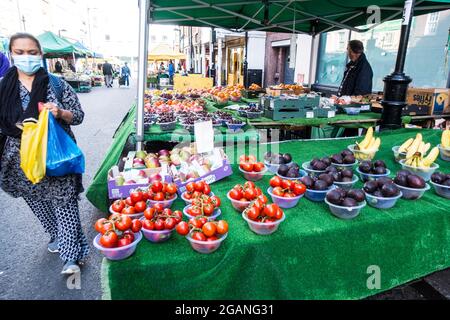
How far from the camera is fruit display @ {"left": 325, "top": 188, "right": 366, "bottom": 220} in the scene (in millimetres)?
1843

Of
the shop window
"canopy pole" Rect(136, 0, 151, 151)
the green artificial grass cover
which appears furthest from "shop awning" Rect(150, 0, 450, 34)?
the green artificial grass cover

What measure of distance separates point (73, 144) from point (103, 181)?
623 millimetres

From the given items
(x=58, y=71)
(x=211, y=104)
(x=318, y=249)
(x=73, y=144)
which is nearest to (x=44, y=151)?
(x=73, y=144)

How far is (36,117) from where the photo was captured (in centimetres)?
225

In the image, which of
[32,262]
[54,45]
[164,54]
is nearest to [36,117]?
[32,262]

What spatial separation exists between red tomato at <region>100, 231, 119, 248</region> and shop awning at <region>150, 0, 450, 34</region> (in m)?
4.67

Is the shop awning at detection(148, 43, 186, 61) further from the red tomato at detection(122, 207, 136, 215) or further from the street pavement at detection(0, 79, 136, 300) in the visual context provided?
the red tomato at detection(122, 207, 136, 215)

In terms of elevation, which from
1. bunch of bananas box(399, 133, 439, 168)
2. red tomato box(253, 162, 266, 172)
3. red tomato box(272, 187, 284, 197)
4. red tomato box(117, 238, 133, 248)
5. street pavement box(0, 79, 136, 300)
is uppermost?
bunch of bananas box(399, 133, 439, 168)

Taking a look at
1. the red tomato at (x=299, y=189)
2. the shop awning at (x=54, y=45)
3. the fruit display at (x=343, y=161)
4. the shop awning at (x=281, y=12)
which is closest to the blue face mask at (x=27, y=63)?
the red tomato at (x=299, y=189)

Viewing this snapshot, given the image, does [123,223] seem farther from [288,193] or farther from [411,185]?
[411,185]

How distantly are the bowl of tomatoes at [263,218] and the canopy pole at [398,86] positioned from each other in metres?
3.20

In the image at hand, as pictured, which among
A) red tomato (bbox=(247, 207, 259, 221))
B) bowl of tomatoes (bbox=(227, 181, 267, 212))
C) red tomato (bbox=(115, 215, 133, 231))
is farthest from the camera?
bowl of tomatoes (bbox=(227, 181, 267, 212))

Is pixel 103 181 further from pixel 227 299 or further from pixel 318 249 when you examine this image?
pixel 318 249

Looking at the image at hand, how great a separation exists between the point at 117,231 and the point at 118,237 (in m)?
0.04
